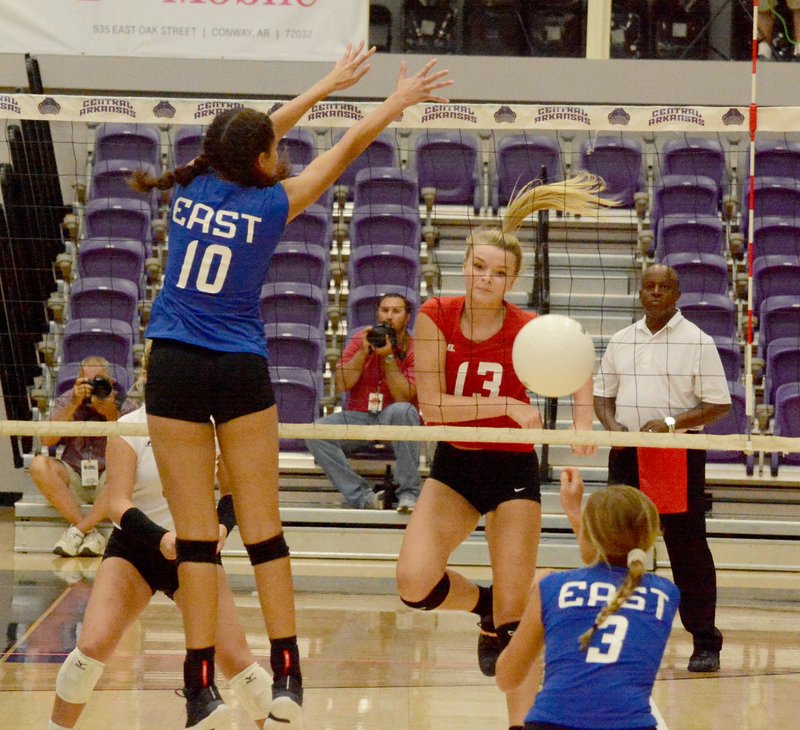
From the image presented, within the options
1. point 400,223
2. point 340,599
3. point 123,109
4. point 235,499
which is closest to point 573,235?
point 400,223

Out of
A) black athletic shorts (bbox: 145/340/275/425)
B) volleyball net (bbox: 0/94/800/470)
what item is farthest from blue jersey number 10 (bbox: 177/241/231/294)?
volleyball net (bbox: 0/94/800/470)

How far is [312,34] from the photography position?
9.53 metres

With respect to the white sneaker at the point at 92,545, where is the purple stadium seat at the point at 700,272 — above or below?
above

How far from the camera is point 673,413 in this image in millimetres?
5961

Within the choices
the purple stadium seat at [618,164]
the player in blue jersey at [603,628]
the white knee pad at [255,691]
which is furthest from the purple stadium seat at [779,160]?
the player in blue jersey at [603,628]

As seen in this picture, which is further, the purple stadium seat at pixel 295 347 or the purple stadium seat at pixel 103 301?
the purple stadium seat at pixel 103 301

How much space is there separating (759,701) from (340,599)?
252 centimetres

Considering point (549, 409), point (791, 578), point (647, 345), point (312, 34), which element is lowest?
point (791, 578)

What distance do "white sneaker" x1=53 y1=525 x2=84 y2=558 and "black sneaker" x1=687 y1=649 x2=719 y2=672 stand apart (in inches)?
160

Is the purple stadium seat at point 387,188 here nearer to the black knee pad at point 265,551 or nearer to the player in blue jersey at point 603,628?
the black knee pad at point 265,551

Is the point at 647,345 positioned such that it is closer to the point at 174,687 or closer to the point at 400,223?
the point at 174,687

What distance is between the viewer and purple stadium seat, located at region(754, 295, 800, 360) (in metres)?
8.60

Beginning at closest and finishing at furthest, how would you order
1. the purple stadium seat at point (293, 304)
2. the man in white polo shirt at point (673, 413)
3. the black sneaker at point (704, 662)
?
the black sneaker at point (704, 662)
the man in white polo shirt at point (673, 413)
the purple stadium seat at point (293, 304)

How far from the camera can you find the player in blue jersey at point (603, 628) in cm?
295
